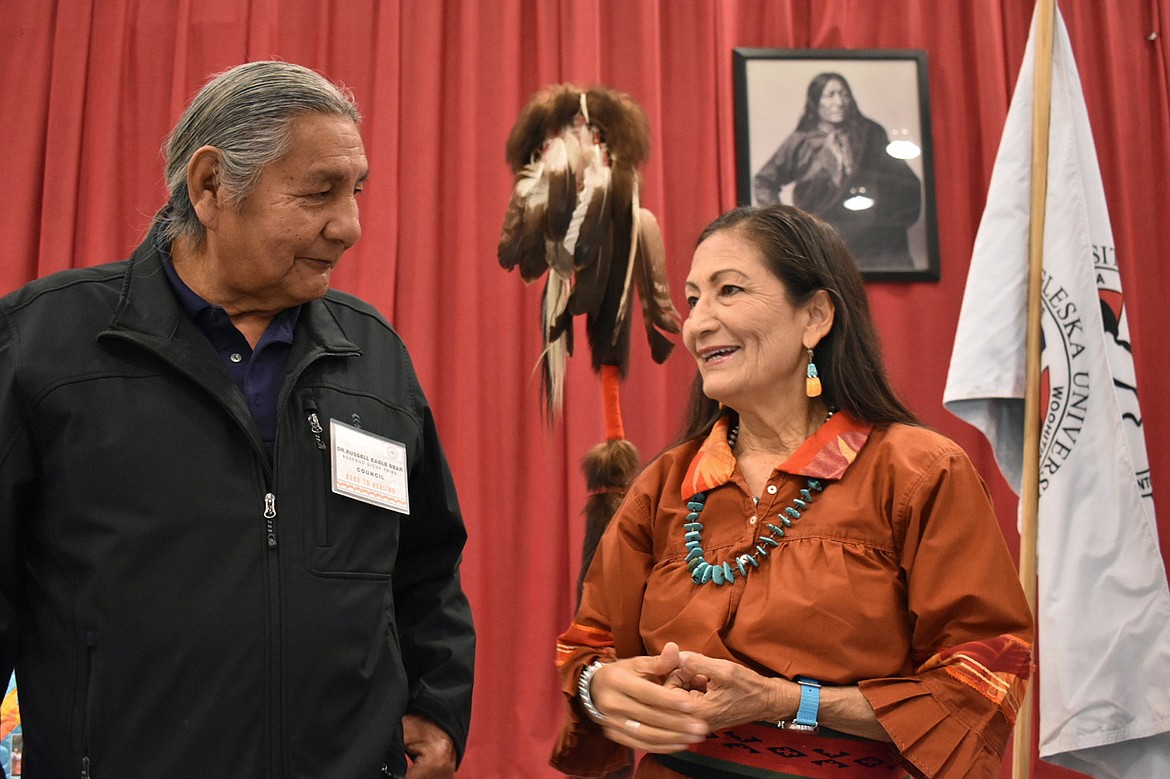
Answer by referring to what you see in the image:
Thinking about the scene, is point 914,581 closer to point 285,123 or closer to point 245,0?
point 285,123

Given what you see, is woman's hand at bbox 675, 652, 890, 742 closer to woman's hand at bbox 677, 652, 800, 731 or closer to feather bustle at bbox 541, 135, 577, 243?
woman's hand at bbox 677, 652, 800, 731

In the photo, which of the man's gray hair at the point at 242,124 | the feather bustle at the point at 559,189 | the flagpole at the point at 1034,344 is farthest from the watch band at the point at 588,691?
the flagpole at the point at 1034,344

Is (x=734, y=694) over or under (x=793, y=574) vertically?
under

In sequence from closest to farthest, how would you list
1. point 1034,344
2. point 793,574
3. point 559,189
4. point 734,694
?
point 734,694 → point 793,574 → point 559,189 → point 1034,344

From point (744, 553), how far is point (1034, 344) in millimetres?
1615

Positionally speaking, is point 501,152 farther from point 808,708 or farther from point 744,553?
point 808,708

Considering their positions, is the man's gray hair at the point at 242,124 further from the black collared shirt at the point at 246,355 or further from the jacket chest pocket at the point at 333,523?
the jacket chest pocket at the point at 333,523

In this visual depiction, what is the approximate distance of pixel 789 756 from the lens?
1505mm

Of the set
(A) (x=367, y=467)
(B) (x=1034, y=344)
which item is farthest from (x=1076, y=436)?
(A) (x=367, y=467)

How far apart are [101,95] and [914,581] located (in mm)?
3152

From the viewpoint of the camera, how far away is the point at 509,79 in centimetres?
358

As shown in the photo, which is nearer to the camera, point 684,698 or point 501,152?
point 684,698

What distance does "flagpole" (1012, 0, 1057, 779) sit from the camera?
2742 mm

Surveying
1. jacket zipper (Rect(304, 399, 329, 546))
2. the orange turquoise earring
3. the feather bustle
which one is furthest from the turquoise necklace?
the feather bustle
